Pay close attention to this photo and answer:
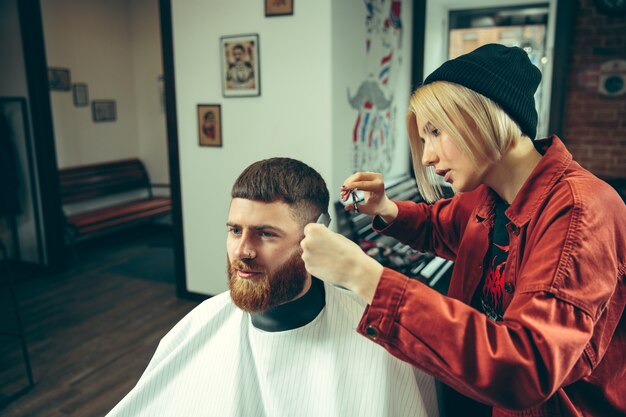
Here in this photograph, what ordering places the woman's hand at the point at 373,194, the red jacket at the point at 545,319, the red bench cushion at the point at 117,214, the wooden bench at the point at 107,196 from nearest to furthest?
the red jacket at the point at 545,319, the woman's hand at the point at 373,194, the red bench cushion at the point at 117,214, the wooden bench at the point at 107,196

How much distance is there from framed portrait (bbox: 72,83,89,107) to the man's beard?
Answer: 14.6ft

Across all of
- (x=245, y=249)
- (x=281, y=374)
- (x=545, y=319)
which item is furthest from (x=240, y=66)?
(x=545, y=319)

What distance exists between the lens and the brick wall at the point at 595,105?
4.10 meters

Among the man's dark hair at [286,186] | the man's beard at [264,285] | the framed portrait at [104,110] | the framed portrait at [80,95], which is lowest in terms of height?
the man's beard at [264,285]

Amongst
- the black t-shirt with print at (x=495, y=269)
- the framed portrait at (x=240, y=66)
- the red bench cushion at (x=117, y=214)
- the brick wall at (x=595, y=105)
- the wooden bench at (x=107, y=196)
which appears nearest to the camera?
the black t-shirt with print at (x=495, y=269)

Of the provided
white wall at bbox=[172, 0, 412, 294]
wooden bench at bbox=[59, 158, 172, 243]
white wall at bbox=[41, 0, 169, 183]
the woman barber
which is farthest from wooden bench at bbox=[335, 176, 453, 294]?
white wall at bbox=[41, 0, 169, 183]

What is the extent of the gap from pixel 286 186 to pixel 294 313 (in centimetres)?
33

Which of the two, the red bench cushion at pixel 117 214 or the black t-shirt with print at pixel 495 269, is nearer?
the black t-shirt with print at pixel 495 269

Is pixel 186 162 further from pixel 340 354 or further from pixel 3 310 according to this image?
pixel 340 354

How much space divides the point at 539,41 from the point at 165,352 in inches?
171

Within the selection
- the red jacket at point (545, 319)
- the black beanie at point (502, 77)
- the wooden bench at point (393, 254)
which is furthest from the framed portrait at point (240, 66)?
the red jacket at point (545, 319)

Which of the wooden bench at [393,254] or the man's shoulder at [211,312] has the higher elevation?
the man's shoulder at [211,312]

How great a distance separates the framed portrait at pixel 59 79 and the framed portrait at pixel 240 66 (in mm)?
2501

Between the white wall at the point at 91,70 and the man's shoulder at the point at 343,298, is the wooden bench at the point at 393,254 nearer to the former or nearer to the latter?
the man's shoulder at the point at 343,298
